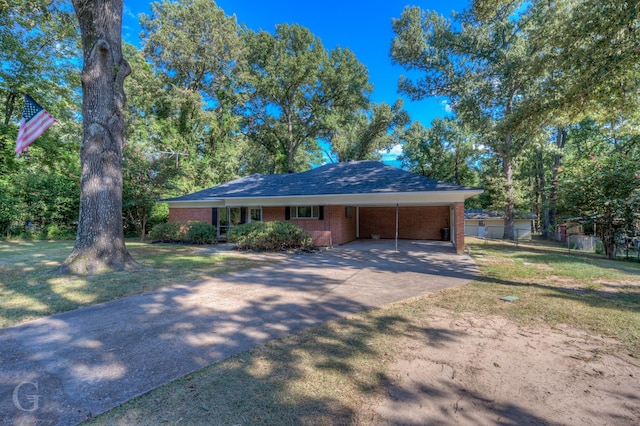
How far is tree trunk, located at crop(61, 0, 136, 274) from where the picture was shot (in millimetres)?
7031

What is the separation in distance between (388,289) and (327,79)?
23239 millimetres

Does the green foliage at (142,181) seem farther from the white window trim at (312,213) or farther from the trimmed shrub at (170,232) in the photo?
the white window trim at (312,213)

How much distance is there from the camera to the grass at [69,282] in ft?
15.1

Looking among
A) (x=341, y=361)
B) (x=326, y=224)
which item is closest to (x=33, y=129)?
(x=341, y=361)

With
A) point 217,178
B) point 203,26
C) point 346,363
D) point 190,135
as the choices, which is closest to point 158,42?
point 203,26

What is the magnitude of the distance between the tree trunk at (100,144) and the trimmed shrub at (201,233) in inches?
293

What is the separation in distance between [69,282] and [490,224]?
33.3 m

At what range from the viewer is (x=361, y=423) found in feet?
6.63

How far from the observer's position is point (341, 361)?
2865 millimetres

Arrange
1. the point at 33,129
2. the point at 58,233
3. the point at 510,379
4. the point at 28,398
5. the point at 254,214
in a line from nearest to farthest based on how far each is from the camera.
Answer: the point at 28,398, the point at 510,379, the point at 33,129, the point at 254,214, the point at 58,233

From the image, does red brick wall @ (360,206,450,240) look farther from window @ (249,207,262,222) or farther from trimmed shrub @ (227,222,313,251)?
trimmed shrub @ (227,222,313,251)

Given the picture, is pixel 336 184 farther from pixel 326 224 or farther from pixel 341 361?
pixel 341 361

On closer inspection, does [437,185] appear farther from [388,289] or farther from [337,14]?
[337,14]

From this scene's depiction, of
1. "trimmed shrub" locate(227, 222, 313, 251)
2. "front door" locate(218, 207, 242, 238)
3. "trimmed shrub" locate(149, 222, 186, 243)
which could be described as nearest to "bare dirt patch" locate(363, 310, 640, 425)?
"trimmed shrub" locate(227, 222, 313, 251)
